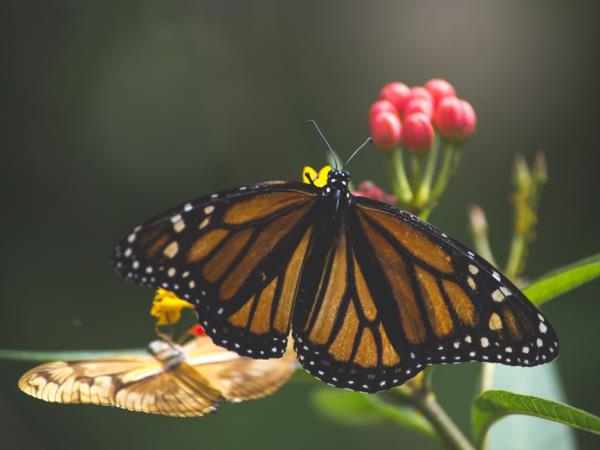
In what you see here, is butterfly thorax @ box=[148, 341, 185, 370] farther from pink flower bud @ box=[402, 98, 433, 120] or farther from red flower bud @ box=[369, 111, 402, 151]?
pink flower bud @ box=[402, 98, 433, 120]

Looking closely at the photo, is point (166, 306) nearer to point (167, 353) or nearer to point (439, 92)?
point (167, 353)

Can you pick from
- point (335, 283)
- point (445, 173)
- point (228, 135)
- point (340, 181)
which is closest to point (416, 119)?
point (445, 173)

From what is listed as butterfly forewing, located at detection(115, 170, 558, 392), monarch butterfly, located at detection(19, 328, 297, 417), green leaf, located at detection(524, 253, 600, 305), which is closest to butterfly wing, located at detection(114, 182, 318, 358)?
butterfly forewing, located at detection(115, 170, 558, 392)

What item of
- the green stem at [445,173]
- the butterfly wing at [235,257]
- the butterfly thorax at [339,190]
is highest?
the green stem at [445,173]

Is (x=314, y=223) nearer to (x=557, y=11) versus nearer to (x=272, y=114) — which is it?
(x=272, y=114)

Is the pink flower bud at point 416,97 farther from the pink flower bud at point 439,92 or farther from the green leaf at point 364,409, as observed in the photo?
the green leaf at point 364,409

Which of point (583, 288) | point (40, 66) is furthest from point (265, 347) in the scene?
point (40, 66)

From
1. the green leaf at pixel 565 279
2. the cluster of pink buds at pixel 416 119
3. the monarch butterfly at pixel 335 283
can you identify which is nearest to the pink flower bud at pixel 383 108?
the cluster of pink buds at pixel 416 119
